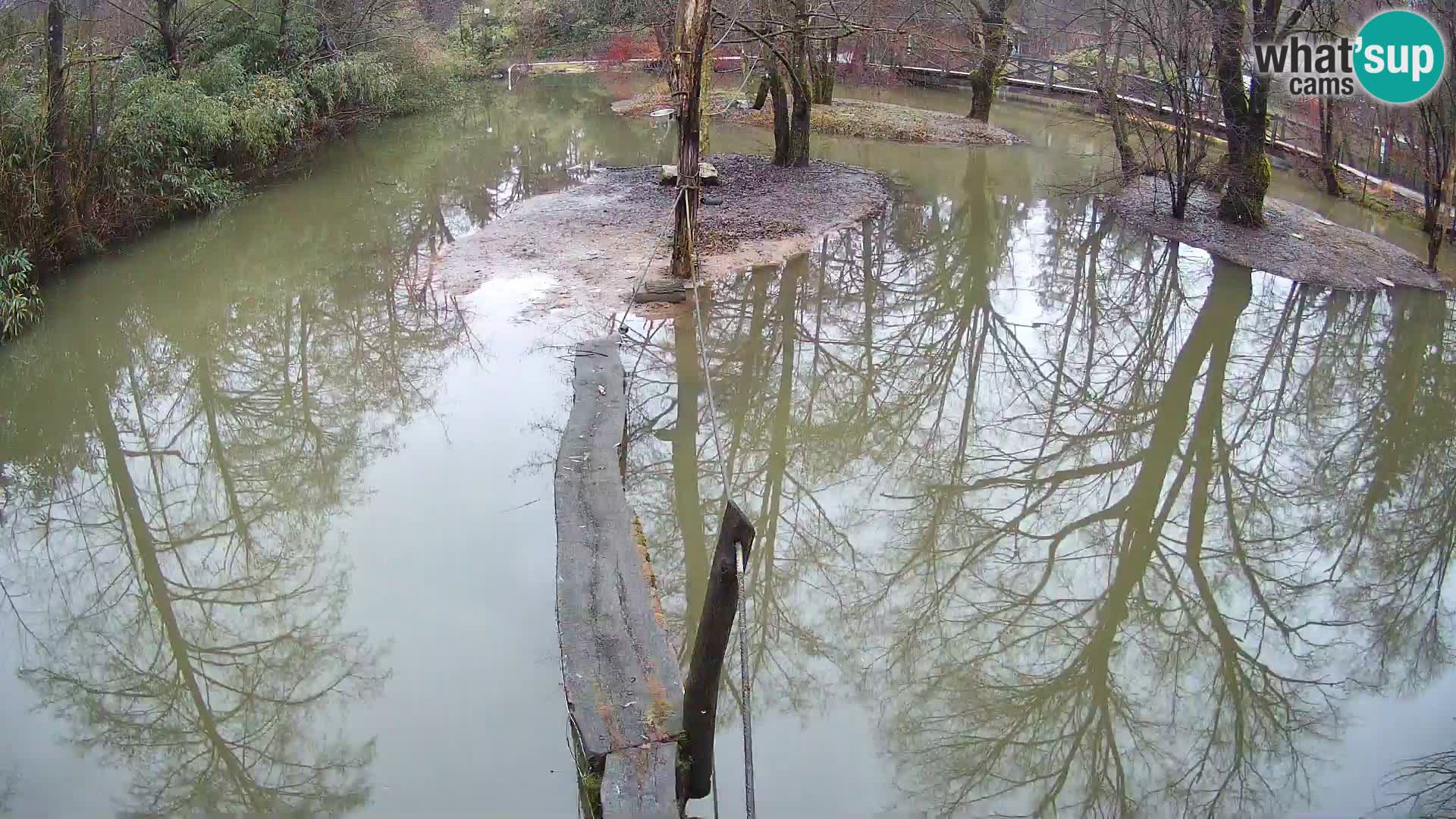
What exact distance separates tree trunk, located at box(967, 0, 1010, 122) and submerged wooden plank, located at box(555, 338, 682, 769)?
16019mm

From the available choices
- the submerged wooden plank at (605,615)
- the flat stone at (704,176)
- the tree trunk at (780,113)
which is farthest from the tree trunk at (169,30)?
the submerged wooden plank at (605,615)

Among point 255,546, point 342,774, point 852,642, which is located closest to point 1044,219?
point 852,642

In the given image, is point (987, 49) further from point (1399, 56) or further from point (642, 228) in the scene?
point (642, 228)

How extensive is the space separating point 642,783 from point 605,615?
104 centimetres

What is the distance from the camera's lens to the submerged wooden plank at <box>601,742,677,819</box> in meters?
3.56

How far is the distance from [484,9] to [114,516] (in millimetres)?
31836

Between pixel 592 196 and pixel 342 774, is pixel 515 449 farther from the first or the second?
pixel 592 196

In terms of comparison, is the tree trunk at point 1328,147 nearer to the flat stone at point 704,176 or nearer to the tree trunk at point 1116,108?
the tree trunk at point 1116,108

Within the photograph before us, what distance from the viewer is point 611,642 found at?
441cm

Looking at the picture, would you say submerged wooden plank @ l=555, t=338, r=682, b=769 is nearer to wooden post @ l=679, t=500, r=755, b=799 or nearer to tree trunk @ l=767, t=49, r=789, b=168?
wooden post @ l=679, t=500, r=755, b=799

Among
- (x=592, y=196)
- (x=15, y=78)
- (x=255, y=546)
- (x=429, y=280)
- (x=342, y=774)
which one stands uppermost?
(x=15, y=78)

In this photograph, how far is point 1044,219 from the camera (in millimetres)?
14188

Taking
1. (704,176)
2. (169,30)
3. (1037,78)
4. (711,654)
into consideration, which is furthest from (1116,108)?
(169,30)

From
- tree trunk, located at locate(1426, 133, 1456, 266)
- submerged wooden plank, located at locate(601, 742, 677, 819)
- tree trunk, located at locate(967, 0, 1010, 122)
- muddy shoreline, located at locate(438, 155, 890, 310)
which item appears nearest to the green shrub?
muddy shoreline, located at locate(438, 155, 890, 310)
